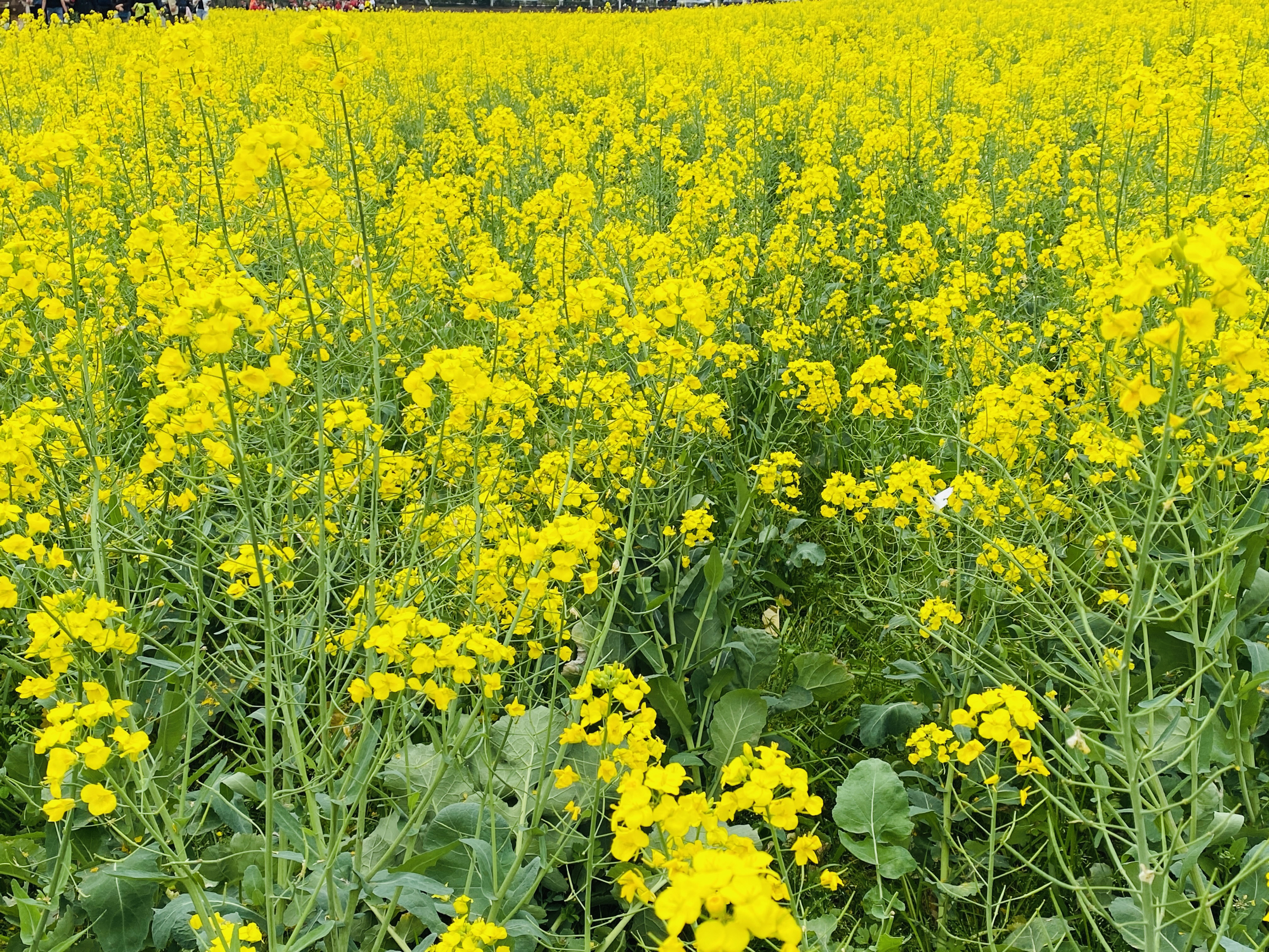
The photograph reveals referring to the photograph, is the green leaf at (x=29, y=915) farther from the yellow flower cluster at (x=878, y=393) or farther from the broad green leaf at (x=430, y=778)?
the yellow flower cluster at (x=878, y=393)

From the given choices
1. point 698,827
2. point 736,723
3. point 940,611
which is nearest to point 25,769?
point 736,723

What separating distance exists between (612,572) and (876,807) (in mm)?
798

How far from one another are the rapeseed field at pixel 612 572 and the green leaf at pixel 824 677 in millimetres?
11

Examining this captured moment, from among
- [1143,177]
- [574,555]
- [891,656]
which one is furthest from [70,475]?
[1143,177]

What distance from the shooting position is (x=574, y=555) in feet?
4.92

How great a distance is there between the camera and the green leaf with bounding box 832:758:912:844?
2055 millimetres

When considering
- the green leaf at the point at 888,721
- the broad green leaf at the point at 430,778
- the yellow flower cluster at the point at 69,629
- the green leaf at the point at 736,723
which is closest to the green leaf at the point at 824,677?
the green leaf at the point at 888,721

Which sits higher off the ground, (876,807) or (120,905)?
(120,905)

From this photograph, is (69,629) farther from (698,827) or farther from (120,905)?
(698,827)

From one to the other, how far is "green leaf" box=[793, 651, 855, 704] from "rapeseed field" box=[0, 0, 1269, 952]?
0.01 metres

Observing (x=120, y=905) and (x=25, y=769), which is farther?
(x=25, y=769)

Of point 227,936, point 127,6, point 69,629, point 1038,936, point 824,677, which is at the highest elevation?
point 127,6

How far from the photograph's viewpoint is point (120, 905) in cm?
182

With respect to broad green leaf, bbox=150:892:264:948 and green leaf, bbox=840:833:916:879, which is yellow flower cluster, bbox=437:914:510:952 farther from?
green leaf, bbox=840:833:916:879
